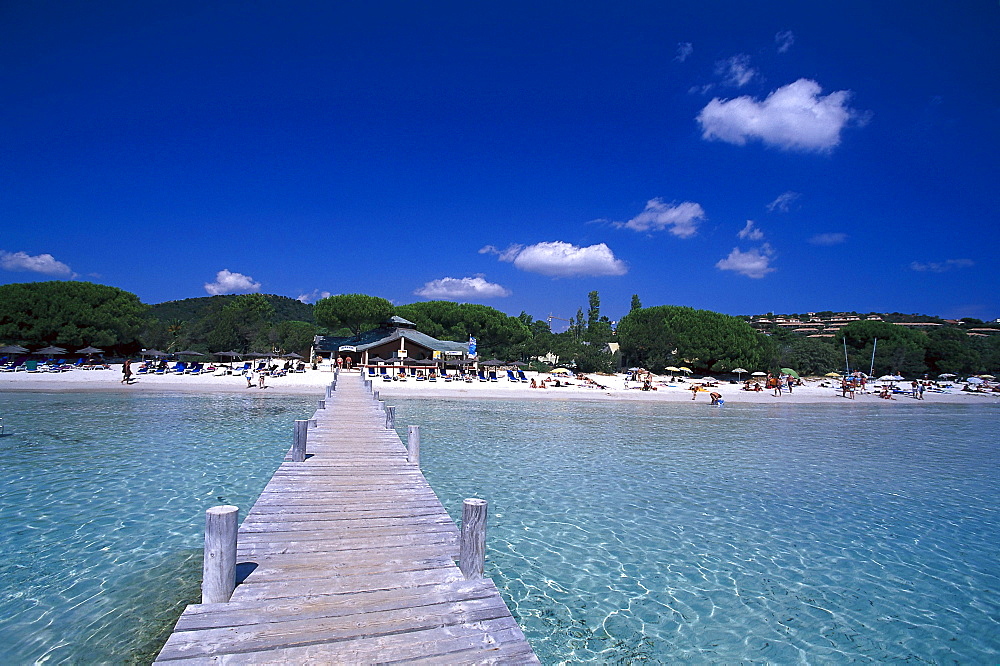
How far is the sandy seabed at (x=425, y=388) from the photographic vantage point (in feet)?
86.8

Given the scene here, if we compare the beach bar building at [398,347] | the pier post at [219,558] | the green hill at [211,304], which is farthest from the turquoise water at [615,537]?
the green hill at [211,304]

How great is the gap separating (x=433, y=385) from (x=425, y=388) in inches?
74.4

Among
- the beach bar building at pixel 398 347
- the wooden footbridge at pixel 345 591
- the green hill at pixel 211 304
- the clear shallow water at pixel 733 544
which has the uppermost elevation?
the green hill at pixel 211 304

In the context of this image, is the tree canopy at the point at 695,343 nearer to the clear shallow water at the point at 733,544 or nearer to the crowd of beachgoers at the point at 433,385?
the crowd of beachgoers at the point at 433,385

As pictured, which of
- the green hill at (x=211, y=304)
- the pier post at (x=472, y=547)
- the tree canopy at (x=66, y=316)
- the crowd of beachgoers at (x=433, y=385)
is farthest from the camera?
the green hill at (x=211, y=304)

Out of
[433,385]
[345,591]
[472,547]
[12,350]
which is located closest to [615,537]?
[472,547]

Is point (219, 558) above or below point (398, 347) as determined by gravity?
below

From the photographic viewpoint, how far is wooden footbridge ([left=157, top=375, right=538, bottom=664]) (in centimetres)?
358

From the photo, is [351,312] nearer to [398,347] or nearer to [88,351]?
[398,347]

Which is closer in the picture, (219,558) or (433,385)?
(219,558)

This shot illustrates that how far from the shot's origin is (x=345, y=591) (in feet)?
14.4

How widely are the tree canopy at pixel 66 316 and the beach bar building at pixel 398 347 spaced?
16.4 metres

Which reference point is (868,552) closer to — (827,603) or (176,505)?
(827,603)

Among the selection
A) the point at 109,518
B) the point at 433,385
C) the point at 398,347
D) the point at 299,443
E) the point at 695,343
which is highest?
the point at 695,343
